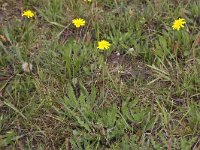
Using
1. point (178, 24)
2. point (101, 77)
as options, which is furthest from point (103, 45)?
point (178, 24)

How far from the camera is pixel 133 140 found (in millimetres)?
1862

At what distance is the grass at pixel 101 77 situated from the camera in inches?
77.0

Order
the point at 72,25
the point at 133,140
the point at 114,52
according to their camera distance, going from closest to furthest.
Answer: the point at 133,140 < the point at 114,52 < the point at 72,25

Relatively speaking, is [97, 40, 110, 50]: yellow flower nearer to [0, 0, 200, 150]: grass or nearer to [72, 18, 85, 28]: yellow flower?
[0, 0, 200, 150]: grass

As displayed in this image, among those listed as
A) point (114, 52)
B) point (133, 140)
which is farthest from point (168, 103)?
point (114, 52)

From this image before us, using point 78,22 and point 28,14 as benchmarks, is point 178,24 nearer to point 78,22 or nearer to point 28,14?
point 78,22

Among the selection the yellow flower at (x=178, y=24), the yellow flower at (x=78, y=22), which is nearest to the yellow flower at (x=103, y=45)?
the yellow flower at (x=78, y=22)

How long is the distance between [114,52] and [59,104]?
554 mm

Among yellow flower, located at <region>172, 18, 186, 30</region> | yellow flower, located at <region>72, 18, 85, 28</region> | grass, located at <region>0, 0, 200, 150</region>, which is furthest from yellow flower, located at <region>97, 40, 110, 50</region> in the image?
yellow flower, located at <region>172, 18, 186, 30</region>

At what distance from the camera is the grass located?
77.0 inches

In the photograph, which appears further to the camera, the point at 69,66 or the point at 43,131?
the point at 69,66

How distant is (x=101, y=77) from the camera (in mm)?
2209

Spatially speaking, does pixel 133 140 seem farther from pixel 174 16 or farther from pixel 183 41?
pixel 174 16

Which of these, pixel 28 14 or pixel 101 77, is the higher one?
pixel 28 14
